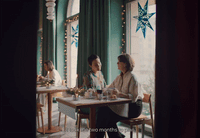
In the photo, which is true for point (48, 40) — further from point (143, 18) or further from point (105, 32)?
point (143, 18)

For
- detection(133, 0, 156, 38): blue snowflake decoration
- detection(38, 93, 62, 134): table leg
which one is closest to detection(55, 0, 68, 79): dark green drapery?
detection(38, 93, 62, 134): table leg

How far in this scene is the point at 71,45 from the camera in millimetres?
6457

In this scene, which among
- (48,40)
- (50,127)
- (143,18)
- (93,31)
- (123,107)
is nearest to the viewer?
(123,107)

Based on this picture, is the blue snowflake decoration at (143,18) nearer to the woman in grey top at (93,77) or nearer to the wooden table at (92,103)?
the woman in grey top at (93,77)

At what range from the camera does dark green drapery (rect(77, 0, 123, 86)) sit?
13.3 feet

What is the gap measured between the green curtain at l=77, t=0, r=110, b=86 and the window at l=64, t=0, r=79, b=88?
Answer: 1329 mm

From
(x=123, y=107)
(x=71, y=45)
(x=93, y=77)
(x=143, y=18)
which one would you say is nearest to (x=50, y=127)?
(x=93, y=77)

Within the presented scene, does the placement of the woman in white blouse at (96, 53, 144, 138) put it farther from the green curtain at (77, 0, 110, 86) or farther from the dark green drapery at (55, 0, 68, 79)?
the dark green drapery at (55, 0, 68, 79)

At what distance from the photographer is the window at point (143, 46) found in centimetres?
365

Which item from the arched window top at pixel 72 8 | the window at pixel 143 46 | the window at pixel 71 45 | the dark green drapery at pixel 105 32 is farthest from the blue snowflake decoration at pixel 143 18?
the arched window top at pixel 72 8

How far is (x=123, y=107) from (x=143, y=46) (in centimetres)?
152

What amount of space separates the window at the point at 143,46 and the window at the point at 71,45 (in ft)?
7.98
